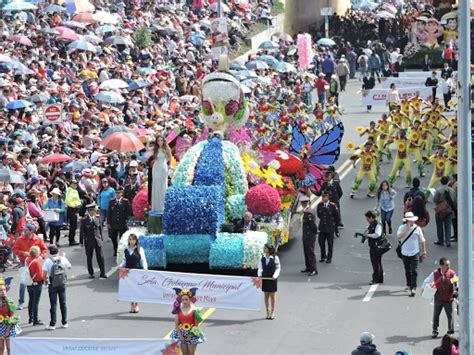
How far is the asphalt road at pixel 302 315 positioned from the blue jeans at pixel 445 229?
0.71 feet

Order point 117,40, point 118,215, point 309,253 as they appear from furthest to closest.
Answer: point 117,40 < point 118,215 < point 309,253

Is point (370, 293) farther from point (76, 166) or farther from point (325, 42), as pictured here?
point (325, 42)

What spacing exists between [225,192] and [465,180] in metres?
8.61

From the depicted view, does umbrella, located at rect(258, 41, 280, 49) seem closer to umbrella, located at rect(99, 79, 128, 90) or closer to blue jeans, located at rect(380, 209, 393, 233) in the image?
umbrella, located at rect(99, 79, 128, 90)

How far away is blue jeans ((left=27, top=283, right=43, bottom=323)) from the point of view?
72.0 ft

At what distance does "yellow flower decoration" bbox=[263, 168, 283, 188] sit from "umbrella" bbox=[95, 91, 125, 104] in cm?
1114

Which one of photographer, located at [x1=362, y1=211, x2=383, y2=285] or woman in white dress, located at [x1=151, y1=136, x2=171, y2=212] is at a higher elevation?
woman in white dress, located at [x1=151, y1=136, x2=171, y2=212]

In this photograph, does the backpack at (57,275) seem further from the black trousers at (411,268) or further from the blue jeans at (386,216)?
the blue jeans at (386,216)

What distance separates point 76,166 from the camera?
2972cm

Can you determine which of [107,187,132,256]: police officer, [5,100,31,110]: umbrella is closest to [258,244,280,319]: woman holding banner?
[107,187,132,256]: police officer

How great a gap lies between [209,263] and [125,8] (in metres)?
29.3

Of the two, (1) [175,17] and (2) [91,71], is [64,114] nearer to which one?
(2) [91,71]

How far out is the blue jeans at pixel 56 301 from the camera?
21.8 m

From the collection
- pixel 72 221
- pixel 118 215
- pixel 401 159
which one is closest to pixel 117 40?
pixel 401 159
